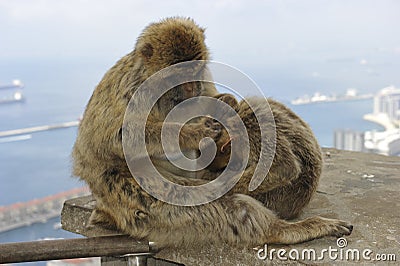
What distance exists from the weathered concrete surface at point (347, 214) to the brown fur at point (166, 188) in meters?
0.05

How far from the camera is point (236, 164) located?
203cm

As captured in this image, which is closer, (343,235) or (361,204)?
(343,235)

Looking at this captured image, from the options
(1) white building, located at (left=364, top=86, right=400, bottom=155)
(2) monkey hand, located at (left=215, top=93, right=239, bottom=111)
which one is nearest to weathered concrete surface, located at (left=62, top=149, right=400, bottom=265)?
(2) monkey hand, located at (left=215, top=93, right=239, bottom=111)

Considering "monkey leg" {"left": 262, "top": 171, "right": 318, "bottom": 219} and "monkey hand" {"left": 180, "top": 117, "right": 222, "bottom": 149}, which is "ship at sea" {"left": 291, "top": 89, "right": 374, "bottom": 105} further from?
"monkey hand" {"left": 180, "top": 117, "right": 222, "bottom": 149}

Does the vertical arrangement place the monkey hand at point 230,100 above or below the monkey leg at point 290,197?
above

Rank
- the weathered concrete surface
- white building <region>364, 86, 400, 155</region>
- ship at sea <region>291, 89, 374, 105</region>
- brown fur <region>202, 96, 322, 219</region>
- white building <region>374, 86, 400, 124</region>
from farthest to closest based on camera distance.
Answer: ship at sea <region>291, 89, 374, 105</region>
white building <region>374, 86, 400, 124</region>
white building <region>364, 86, 400, 155</region>
brown fur <region>202, 96, 322, 219</region>
the weathered concrete surface

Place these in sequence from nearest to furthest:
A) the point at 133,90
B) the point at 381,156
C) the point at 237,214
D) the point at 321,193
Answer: the point at 237,214 → the point at 133,90 → the point at 321,193 → the point at 381,156

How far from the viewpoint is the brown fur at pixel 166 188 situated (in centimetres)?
192

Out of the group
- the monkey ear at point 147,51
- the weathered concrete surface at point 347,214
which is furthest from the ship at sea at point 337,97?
the monkey ear at point 147,51

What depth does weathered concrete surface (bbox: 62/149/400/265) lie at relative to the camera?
1873 mm

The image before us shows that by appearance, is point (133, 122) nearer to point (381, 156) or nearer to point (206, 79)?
point (206, 79)

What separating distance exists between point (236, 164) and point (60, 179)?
5381 millimetres

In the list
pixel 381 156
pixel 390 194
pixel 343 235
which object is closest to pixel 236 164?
pixel 343 235

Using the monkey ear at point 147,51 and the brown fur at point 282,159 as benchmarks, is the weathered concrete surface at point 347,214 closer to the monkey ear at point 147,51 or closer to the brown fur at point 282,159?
the brown fur at point 282,159
